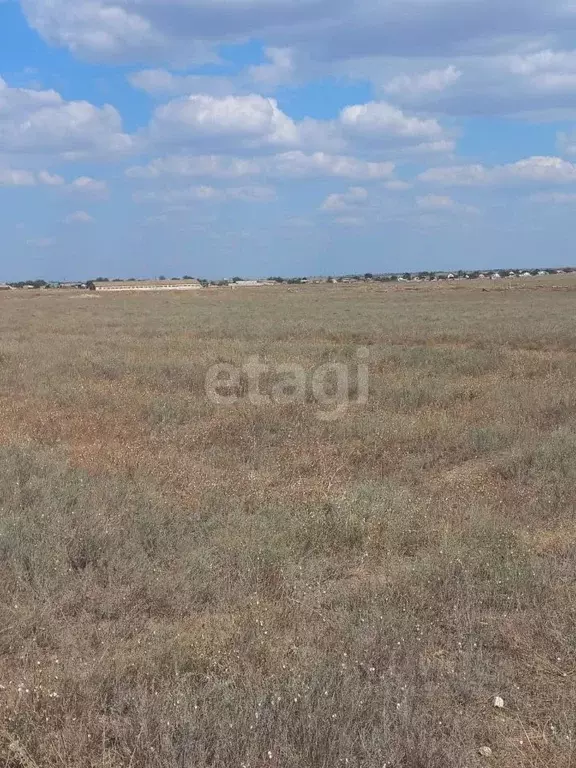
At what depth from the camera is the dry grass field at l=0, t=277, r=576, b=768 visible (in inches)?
116

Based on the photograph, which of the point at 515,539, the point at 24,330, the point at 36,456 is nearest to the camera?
the point at 515,539

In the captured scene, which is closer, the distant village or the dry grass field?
the dry grass field

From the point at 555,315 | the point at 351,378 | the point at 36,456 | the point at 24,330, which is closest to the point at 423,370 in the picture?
the point at 351,378

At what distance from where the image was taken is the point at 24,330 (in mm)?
26672

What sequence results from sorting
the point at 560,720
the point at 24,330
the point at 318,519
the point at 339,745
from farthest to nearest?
1. the point at 24,330
2. the point at 318,519
3. the point at 560,720
4. the point at 339,745

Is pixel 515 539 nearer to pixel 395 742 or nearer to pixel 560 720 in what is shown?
pixel 560 720

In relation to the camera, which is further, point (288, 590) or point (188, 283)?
point (188, 283)

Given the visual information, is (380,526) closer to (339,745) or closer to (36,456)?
(339,745)

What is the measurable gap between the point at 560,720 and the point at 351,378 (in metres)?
10.6

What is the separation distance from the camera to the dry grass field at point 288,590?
295 cm

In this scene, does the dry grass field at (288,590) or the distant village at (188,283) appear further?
the distant village at (188,283)

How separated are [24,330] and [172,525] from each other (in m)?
23.5

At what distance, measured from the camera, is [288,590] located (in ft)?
14.6

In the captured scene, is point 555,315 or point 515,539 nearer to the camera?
point 515,539
